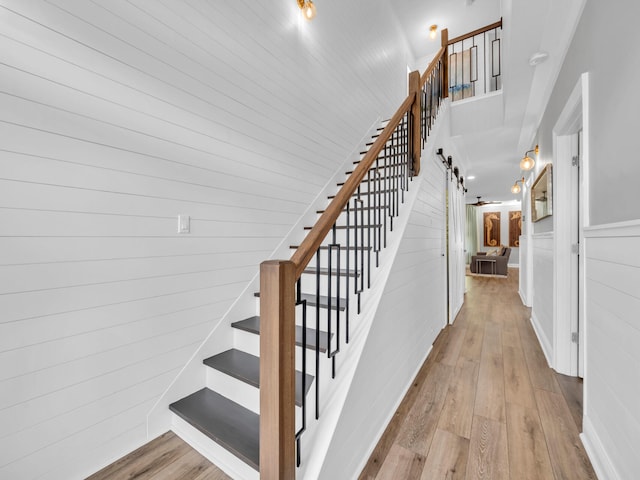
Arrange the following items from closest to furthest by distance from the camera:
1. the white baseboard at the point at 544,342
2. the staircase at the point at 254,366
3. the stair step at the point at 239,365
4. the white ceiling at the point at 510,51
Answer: the staircase at the point at 254,366
the stair step at the point at 239,365
the white ceiling at the point at 510,51
the white baseboard at the point at 544,342

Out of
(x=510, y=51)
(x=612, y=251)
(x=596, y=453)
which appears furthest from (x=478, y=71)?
(x=596, y=453)

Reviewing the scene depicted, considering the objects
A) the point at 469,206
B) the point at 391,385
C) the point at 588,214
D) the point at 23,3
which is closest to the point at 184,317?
the point at 391,385

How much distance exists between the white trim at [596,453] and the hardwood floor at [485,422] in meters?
0.04

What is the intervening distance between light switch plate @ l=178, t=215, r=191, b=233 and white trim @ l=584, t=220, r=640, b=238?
7.25 ft

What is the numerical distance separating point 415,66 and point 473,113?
243 centimetres

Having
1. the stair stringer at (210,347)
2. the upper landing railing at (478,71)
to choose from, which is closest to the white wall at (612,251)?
the stair stringer at (210,347)

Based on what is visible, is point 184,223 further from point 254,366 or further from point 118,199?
point 254,366

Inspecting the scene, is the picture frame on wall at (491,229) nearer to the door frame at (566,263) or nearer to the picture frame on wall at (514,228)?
the picture frame on wall at (514,228)

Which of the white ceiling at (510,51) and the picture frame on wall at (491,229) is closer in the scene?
the white ceiling at (510,51)

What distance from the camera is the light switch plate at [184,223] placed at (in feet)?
5.77

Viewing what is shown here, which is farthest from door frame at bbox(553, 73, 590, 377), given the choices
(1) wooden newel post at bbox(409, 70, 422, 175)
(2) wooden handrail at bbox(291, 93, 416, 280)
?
(2) wooden handrail at bbox(291, 93, 416, 280)

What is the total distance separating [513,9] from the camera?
2291mm

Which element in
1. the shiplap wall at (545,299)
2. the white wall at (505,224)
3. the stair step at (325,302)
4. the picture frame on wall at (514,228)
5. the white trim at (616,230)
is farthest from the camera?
the white wall at (505,224)

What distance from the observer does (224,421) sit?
1.57 metres
